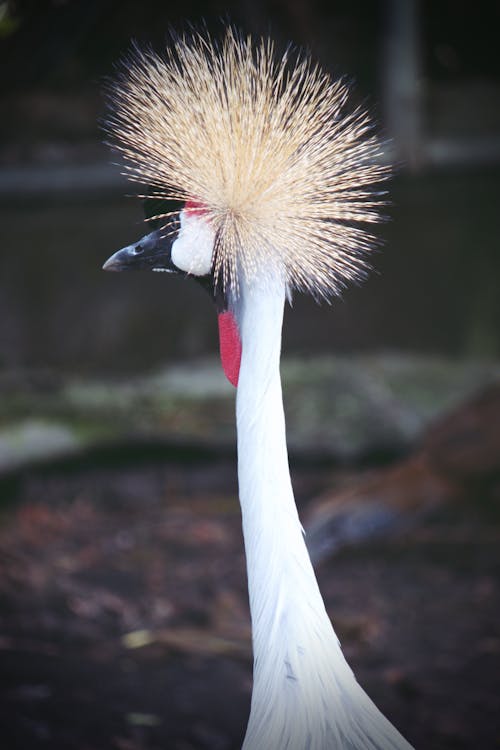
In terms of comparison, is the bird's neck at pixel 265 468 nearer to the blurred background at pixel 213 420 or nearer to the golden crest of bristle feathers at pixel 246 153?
the golden crest of bristle feathers at pixel 246 153

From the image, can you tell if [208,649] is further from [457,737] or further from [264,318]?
[264,318]

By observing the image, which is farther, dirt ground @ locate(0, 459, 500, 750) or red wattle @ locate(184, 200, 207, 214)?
dirt ground @ locate(0, 459, 500, 750)

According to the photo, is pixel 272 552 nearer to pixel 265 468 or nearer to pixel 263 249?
pixel 265 468

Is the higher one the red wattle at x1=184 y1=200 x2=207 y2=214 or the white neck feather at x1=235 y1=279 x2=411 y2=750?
the red wattle at x1=184 y1=200 x2=207 y2=214

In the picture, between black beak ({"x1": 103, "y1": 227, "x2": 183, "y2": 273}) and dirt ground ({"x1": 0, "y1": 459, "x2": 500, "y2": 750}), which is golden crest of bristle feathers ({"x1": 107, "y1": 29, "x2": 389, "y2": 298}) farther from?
dirt ground ({"x1": 0, "y1": 459, "x2": 500, "y2": 750})

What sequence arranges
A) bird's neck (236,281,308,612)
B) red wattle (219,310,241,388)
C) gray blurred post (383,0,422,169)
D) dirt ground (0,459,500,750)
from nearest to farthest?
bird's neck (236,281,308,612), red wattle (219,310,241,388), dirt ground (0,459,500,750), gray blurred post (383,0,422,169)

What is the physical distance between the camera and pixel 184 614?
8.57 ft

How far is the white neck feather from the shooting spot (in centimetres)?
114

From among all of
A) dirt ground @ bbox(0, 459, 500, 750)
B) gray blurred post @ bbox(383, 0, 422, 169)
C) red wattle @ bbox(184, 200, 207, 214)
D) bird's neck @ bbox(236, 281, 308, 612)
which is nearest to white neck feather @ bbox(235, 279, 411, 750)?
bird's neck @ bbox(236, 281, 308, 612)

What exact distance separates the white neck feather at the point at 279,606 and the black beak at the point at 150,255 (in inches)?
6.1

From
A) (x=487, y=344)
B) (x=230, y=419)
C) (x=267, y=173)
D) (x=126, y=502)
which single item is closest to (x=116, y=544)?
(x=126, y=502)

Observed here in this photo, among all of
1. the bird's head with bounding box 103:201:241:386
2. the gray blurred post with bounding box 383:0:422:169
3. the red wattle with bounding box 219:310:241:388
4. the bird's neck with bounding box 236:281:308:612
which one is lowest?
the bird's neck with bounding box 236:281:308:612

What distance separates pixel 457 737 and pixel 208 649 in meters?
0.66

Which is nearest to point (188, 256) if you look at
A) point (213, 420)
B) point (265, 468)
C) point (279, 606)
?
point (265, 468)
